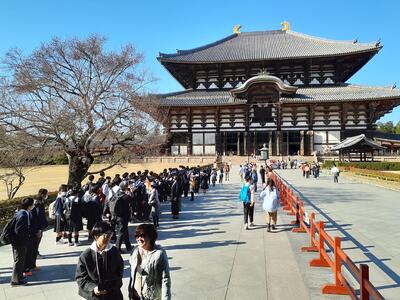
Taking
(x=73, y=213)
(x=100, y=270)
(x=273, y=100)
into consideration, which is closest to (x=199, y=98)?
(x=273, y=100)

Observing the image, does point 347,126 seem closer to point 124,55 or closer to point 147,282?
point 124,55

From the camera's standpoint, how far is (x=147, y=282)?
3.11 meters

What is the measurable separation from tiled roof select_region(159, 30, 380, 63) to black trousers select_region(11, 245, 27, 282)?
40517mm

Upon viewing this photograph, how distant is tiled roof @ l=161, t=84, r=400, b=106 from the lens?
3762 cm

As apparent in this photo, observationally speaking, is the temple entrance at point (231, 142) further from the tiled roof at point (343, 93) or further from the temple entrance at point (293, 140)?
the tiled roof at point (343, 93)

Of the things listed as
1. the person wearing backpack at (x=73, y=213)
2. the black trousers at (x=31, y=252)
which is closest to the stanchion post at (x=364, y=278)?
the black trousers at (x=31, y=252)

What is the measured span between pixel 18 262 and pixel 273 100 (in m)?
38.7

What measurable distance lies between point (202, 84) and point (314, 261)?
41.8 metres

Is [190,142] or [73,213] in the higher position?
[190,142]

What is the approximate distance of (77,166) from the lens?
1363 cm

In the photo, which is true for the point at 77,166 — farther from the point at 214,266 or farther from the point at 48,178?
the point at 48,178

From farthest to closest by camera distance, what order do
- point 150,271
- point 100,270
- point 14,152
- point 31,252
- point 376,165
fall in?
point 376,165 < point 14,152 < point 31,252 < point 100,270 < point 150,271

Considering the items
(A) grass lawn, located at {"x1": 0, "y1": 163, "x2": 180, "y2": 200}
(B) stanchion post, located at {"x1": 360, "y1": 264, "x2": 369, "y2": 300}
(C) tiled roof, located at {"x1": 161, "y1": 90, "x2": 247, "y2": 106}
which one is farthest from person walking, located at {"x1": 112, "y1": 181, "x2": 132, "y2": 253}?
(C) tiled roof, located at {"x1": 161, "y1": 90, "x2": 247, "y2": 106}

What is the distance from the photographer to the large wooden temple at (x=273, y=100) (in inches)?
1560
